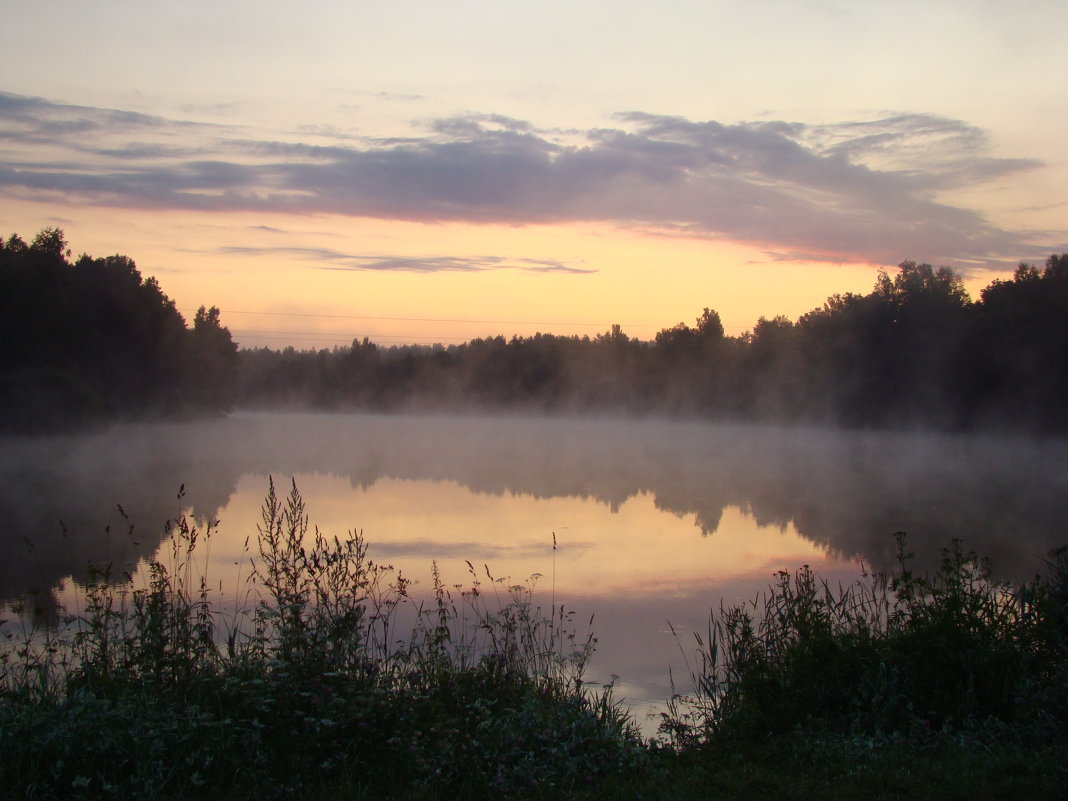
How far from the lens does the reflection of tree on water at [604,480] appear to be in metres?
14.1

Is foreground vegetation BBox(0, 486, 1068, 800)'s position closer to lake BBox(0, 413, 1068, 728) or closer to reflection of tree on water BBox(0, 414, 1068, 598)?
lake BBox(0, 413, 1068, 728)

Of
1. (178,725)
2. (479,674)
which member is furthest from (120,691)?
(479,674)

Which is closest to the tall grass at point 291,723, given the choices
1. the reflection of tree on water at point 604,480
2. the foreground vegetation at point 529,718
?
the foreground vegetation at point 529,718

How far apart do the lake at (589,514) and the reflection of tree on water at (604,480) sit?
97 millimetres

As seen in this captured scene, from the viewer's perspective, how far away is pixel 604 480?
2442 cm

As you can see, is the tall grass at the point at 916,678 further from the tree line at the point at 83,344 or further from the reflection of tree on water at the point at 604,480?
the tree line at the point at 83,344

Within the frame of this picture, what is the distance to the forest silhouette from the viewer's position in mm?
41469

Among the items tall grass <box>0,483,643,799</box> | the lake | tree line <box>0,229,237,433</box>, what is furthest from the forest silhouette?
tall grass <box>0,483,643,799</box>

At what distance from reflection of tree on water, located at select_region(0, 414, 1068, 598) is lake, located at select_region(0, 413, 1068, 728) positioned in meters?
0.10

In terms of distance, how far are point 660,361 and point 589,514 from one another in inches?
2308

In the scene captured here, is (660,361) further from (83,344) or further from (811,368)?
(83,344)

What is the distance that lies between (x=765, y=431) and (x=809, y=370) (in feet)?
16.9

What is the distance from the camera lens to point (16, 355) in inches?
1592

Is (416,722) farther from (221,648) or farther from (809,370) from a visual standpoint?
(809,370)
